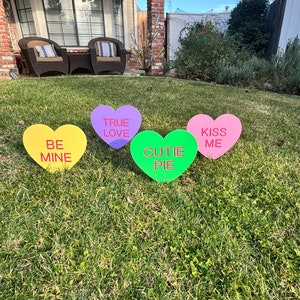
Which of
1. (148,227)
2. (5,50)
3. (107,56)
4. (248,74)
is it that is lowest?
(148,227)

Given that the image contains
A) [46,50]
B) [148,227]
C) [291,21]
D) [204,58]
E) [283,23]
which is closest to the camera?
[148,227]

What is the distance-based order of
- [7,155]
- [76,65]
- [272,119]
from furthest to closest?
[76,65]
[272,119]
[7,155]

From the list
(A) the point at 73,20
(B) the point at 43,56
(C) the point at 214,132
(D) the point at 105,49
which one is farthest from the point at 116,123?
(A) the point at 73,20

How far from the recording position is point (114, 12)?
327 inches

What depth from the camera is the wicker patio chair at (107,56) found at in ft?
21.8

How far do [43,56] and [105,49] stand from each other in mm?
1790

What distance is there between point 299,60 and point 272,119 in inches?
135

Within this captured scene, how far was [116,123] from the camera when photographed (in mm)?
1749

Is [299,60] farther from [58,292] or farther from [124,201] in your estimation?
[58,292]

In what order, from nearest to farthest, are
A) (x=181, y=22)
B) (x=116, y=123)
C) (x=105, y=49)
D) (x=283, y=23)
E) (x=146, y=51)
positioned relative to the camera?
1. (x=116, y=123)
2. (x=105, y=49)
3. (x=283, y=23)
4. (x=146, y=51)
5. (x=181, y=22)

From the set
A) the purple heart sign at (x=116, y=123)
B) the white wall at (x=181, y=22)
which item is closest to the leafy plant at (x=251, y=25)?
the white wall at (x=181, y=22)

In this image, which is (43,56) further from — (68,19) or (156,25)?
(156,25)

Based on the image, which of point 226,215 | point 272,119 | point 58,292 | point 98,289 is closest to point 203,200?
point 226,215

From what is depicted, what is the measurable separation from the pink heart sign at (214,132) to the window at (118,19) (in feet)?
26.7
